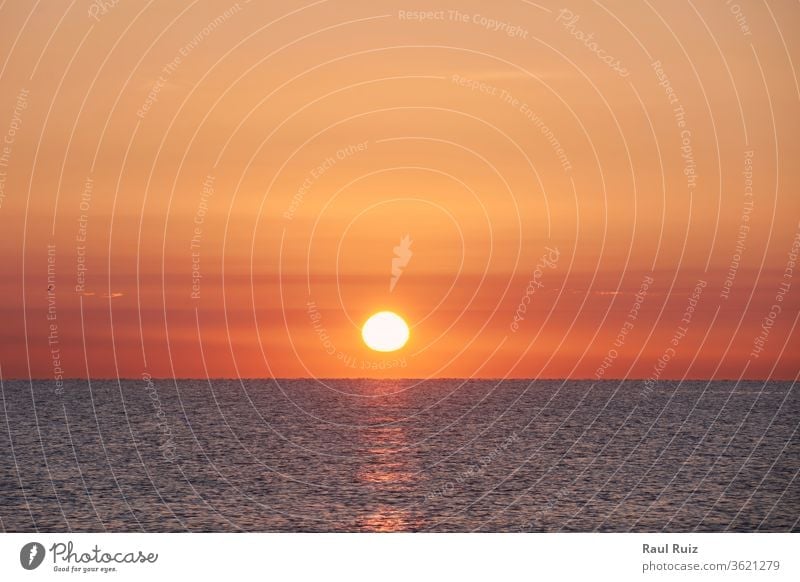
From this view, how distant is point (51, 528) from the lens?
94.0m

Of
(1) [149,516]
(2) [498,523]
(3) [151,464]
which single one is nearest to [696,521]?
(2) [498,523]

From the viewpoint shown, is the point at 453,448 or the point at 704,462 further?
the point at 453,448

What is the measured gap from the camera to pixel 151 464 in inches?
6152

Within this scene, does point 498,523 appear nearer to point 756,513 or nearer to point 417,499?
point 417,499

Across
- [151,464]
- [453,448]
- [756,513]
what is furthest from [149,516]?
[453,448]

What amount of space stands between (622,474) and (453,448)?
2133 inches

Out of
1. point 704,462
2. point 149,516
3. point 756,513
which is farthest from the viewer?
point 704,462

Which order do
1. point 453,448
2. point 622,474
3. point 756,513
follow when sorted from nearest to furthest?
1. point 756,513
2. point 622,474
3. point 453,448


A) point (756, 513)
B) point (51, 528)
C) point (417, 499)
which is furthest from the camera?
point (417, 499)

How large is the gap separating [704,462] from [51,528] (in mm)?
118710
